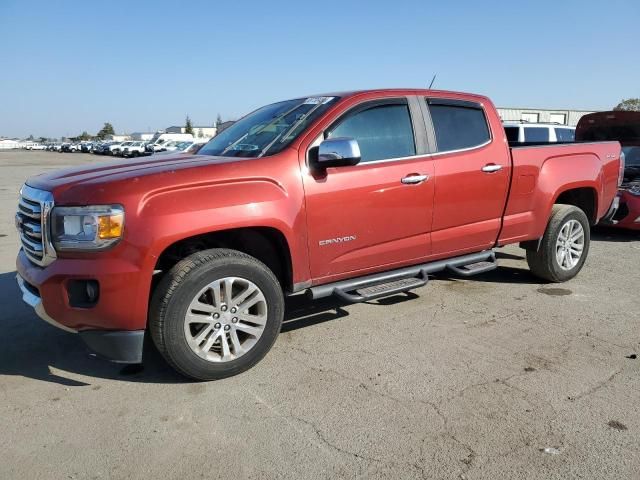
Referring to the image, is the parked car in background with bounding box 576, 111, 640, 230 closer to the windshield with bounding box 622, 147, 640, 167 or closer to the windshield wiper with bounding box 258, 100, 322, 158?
the windshield with bounding box 622, 147, 640, 167

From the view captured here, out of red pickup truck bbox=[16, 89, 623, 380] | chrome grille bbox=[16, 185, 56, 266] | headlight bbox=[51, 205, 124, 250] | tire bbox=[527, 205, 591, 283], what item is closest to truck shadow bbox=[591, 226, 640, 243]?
tire bbox=[527, 205, 591, 283]

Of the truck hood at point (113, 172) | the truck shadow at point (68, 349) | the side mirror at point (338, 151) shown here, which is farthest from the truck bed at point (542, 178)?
the truck hood at point (113, 172)

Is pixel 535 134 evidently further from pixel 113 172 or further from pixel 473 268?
pixel 113 172

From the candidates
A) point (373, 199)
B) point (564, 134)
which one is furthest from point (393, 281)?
point (564, 134)

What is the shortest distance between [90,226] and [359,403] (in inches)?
73.9

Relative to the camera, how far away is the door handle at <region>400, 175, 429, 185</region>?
408cm

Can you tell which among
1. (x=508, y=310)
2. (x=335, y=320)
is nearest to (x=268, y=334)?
(x=335, y=320)

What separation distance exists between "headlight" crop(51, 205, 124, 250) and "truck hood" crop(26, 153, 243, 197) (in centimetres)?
19

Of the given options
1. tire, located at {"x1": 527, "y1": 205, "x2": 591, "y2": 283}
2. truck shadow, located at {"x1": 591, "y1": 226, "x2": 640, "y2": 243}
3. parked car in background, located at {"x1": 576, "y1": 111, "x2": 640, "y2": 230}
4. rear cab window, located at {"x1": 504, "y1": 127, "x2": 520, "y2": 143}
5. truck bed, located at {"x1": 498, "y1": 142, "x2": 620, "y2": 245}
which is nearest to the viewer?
truck bed, located at {"x1": 498, "y1": 142, "x2": 620, "y2": 245}

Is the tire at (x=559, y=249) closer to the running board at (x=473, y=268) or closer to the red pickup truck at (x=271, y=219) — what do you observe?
the red pickup truck at (x=271, y=219)

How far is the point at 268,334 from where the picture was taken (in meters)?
3.52

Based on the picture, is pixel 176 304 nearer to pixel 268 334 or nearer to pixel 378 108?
pixel 268 334

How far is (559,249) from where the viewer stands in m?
5.46

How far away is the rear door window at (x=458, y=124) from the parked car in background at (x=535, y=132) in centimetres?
862
